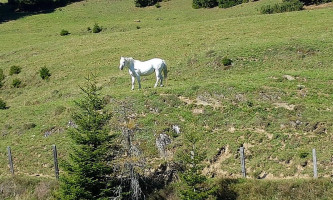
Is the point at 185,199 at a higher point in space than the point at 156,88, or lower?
lower

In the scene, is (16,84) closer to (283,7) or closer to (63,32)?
(63,32)

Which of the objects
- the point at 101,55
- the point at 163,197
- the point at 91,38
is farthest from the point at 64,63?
the point at 163,197

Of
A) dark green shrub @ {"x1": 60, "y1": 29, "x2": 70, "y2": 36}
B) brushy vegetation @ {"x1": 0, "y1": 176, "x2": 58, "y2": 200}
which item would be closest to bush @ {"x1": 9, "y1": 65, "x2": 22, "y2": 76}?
dark green shrub @ {"x1": 60, "y1": 29, "x2": 70, "y2": 36}

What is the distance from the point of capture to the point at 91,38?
2489 inches

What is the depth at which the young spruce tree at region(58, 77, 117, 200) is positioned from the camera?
21891 mm

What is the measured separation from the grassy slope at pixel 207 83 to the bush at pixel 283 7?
15.2 ft

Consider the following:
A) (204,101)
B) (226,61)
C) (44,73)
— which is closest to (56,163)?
(204,101)

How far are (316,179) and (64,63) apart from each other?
122ft

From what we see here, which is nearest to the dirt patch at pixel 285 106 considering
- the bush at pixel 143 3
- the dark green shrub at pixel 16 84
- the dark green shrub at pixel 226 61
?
the dark green shrub at pixel 226 61

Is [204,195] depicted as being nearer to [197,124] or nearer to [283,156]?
[283,156]

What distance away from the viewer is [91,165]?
22.2m

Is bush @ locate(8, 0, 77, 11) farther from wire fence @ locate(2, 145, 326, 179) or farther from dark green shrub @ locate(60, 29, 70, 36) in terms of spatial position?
wire fence @ locate(2, 145, 326, 179)

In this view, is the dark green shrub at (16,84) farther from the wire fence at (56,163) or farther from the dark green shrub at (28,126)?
the wire fence at (56,163)

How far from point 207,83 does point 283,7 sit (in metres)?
36.8
